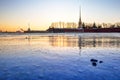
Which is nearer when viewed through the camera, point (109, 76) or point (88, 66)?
point (109, 76)

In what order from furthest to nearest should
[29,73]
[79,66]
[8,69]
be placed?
[79,66] < [8,69] < [29,73]

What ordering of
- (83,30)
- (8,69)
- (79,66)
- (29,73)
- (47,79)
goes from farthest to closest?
1. (83,30)
2. (79,66)
3. (8,69)
4. (29,73)
5. (47,79)

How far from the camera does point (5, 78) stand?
11352mm

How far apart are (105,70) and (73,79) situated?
3078 millimetres

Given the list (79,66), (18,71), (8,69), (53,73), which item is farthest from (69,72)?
(8,69)

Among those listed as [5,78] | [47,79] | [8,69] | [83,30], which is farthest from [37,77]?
[83,30]

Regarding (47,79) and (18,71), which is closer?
(47,79)

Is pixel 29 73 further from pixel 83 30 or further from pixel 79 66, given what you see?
pixel 83 30

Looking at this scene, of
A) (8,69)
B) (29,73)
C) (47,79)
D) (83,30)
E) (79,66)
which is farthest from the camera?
(83,30)

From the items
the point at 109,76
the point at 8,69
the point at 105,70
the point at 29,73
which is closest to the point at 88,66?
the point at 105,70

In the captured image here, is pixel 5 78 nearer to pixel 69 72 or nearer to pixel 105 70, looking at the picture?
pixel 69 72

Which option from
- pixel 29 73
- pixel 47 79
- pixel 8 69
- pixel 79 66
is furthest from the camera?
pixel 79 66

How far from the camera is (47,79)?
1127 centimetres

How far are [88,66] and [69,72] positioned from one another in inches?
92.2
